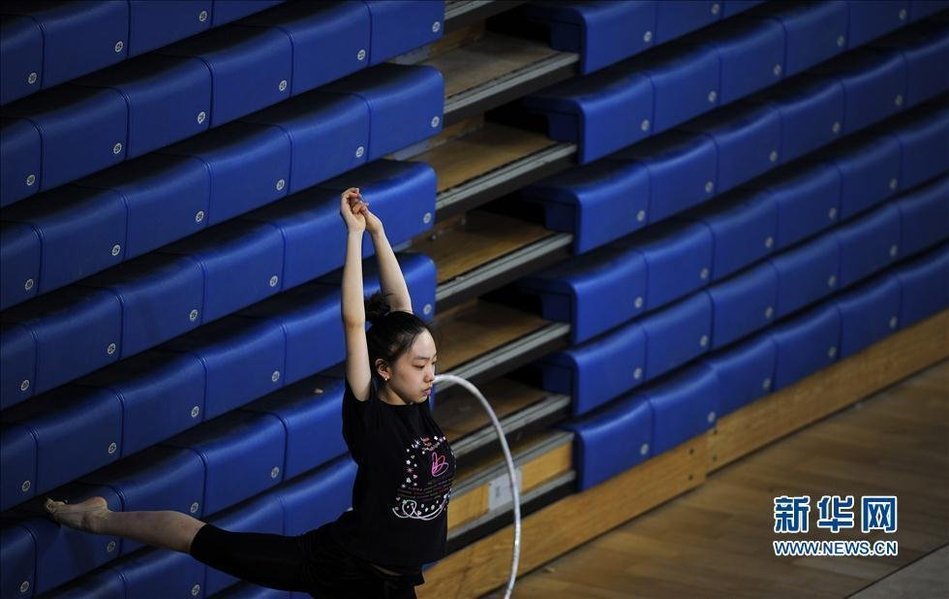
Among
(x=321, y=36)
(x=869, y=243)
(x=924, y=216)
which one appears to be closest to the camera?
(x=321, y=36)

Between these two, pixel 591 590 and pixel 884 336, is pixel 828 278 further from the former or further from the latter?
pixel 591 590

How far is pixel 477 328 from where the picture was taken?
26.1ft

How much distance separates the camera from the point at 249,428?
669 centimetres

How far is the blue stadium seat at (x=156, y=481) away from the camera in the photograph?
629cm

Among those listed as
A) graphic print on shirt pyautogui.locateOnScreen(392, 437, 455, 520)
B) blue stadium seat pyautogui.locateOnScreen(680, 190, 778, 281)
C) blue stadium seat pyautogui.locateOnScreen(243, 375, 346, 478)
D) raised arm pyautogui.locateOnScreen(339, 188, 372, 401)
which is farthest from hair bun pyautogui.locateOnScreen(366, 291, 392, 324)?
blue stadium seat pyautogui.locateOnScreen(680, 190, 778, 281)

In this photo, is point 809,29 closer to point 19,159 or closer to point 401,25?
point 401,25

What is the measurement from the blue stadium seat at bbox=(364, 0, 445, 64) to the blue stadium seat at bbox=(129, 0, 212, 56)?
0.78m

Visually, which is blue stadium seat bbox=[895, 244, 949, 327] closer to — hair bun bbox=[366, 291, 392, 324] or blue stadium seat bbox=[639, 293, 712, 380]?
blue stadium seat bbox=[639, 293, 712, 380]

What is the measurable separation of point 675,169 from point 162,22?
2.73 metres

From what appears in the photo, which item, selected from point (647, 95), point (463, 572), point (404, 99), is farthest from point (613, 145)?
point (463, 572)

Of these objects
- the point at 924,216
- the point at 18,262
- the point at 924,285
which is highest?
the point at 18,262

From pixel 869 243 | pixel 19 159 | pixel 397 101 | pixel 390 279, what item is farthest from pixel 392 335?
pixel 869 243

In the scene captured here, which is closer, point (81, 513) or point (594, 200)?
point (81, 513)

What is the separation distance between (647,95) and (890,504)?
188cm
